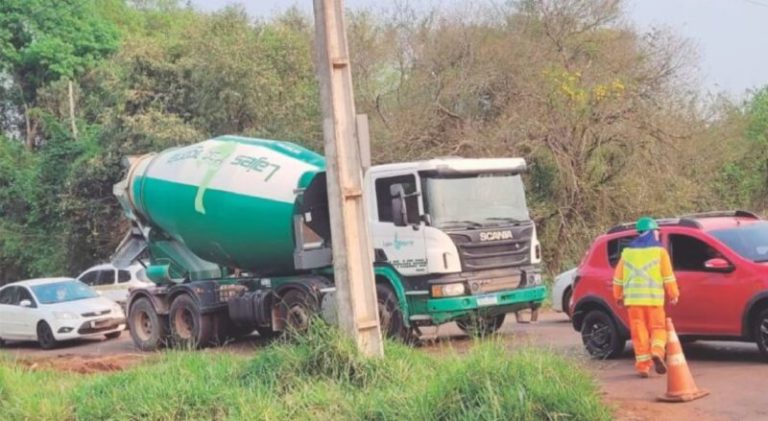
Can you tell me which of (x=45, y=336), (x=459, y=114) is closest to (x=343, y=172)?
(x=45, y=336)

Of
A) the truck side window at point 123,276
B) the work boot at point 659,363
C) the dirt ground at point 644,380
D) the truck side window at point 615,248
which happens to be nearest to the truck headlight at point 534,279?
the dirt ground at point 644,380

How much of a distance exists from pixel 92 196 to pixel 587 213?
18.8 meters

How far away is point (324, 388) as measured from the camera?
30.5 ft

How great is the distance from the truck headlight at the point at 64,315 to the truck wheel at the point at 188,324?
13.0 feet

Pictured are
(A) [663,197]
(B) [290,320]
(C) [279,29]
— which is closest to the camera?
(B) [290,320]

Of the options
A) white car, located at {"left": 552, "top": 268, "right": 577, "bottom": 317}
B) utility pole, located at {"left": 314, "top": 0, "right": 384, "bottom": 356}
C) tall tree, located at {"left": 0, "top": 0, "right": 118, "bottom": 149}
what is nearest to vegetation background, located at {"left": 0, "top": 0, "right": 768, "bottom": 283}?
tall tree, located at {"left": 0, "top": 0, "right": 118, "bottom": 149}

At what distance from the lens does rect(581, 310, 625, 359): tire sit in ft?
40.0

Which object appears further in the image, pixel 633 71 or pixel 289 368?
pixel 633 71

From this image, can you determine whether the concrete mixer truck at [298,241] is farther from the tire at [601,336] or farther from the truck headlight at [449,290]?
the tire at [601,336]

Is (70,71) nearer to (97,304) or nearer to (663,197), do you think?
(97,304)

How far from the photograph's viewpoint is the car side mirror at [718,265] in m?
11.0

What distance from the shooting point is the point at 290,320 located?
15.0 metres

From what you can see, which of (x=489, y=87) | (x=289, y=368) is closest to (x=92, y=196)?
(x=489, y=87)

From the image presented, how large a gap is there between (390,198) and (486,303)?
6.81 feet
